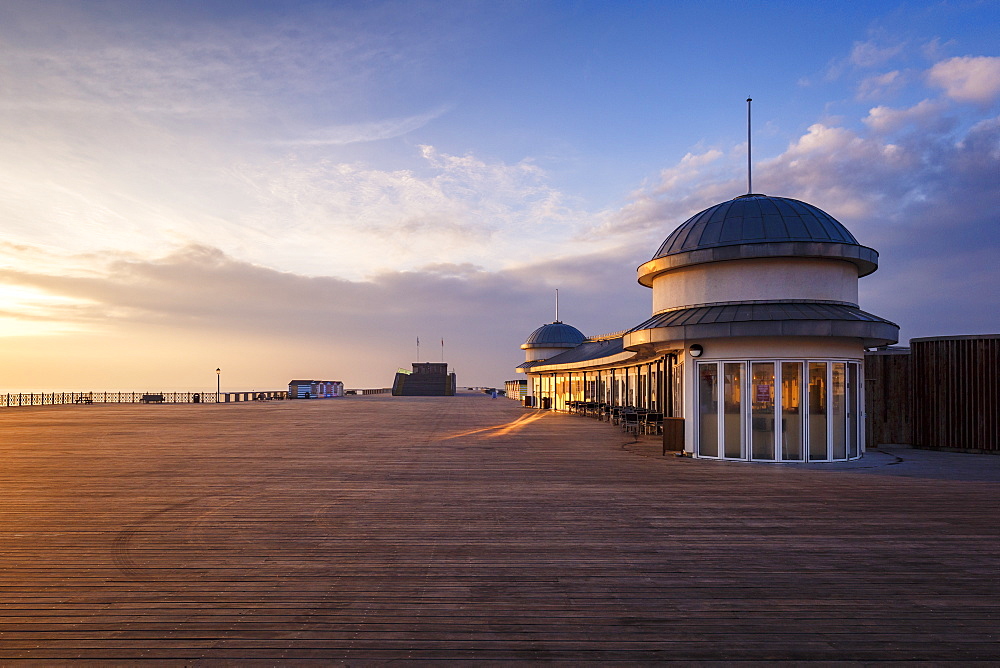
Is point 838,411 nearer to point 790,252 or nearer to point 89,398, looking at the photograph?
point 790,252

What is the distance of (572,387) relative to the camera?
1652 inches

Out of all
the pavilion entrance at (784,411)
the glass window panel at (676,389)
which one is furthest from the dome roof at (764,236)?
the glass window panel at (676,389)

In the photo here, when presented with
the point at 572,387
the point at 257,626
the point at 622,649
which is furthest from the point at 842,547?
the point at 572,387

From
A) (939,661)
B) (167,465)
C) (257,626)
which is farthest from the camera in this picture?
(167,465)

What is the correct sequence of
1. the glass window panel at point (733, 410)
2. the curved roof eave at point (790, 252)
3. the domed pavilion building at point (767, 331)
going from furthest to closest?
the curved roof eave at point (790, 252) < the glass window panel at point (733, 410) < the domed pavilion building at point (767, 331)

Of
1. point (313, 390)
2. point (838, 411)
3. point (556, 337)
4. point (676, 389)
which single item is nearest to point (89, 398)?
point (313, 390)

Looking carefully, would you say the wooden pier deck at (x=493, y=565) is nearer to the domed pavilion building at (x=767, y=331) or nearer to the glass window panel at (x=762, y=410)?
the glass window panel at (x=762, y=410)

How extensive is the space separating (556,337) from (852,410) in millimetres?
38563

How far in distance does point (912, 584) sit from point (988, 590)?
65 cm

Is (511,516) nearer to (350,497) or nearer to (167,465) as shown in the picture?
(350,497)

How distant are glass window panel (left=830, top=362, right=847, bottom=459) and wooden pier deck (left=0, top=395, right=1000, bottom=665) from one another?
2.04 m

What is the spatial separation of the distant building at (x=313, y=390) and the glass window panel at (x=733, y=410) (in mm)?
58301

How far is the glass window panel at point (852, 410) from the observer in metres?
14.7

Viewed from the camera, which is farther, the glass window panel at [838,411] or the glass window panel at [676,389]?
the glass window panel at [676,389]
